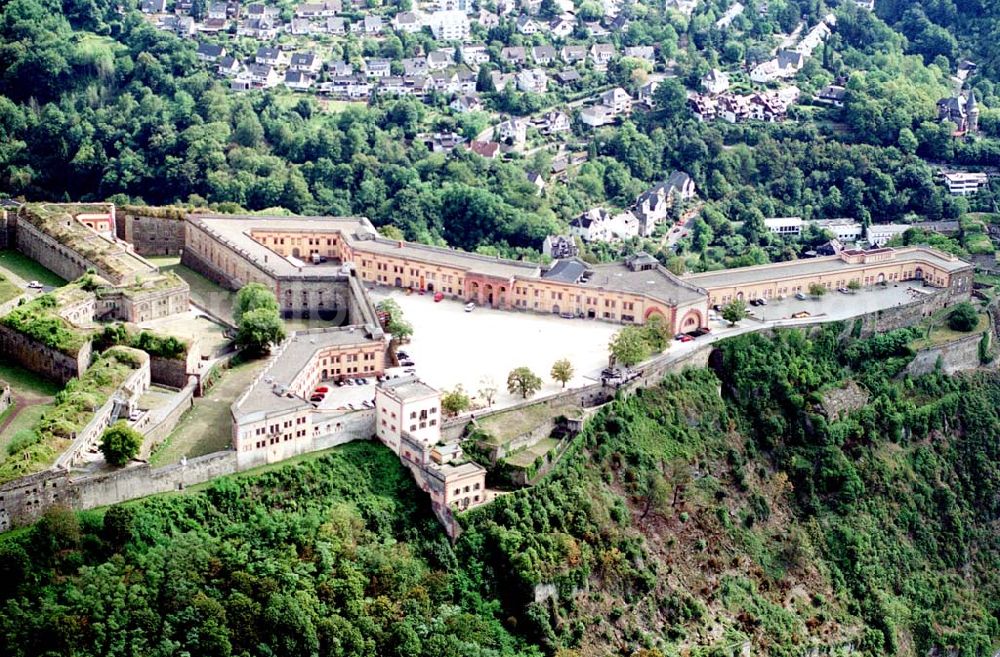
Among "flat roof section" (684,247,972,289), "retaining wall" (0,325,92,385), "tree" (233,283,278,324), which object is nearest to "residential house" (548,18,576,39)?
"flat roof section" (684,247,972,289)

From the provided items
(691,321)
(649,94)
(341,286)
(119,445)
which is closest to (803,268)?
(691,321)

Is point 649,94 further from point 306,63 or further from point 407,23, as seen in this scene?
point 306,63

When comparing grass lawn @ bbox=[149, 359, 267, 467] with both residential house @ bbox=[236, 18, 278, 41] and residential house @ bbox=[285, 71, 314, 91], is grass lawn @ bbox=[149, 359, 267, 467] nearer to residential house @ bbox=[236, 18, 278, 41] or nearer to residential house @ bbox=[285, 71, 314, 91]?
residential house @ bbox=[285, 71, 314, 91]

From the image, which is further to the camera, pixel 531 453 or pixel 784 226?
pixel 784 226

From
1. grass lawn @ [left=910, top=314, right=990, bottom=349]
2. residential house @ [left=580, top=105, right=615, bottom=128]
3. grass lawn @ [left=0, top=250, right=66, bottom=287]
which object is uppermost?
residential house @ [left=580, top=105, right=615, bottom=128]

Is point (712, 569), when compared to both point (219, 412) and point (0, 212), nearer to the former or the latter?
point (219, 412)

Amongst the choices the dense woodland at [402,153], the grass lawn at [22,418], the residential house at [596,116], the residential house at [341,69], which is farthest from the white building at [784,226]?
the grass lawn at [22,418]
